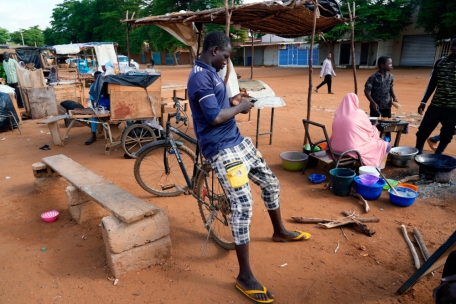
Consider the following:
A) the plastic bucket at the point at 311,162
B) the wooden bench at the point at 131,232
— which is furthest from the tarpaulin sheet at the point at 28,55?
the plastic bucket at the point at 311,162

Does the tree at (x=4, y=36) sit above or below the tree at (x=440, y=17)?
above

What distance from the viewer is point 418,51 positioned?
78.8 feet

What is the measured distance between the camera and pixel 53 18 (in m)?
49.5

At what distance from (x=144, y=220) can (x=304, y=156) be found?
3185mm

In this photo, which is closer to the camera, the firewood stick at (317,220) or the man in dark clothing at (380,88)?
the firewood stick at (317,220)

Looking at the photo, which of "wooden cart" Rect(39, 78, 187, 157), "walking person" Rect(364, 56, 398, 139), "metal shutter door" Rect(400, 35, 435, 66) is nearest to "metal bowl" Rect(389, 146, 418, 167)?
"walking person" Rect(364, 56, 398, 139)

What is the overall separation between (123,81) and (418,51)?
2599 centimetres

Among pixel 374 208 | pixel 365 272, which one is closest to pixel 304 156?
pixel 374 208

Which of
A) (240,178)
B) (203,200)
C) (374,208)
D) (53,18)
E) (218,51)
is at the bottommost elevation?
(374,208)

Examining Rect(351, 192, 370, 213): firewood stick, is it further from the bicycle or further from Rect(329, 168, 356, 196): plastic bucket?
the bicycle

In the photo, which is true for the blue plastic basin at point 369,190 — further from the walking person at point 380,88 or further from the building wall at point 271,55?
the building wall at point 271,55

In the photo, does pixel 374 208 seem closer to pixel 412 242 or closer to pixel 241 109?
pixel 412 242

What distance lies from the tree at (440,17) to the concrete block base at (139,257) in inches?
843

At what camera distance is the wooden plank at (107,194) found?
103 inches
